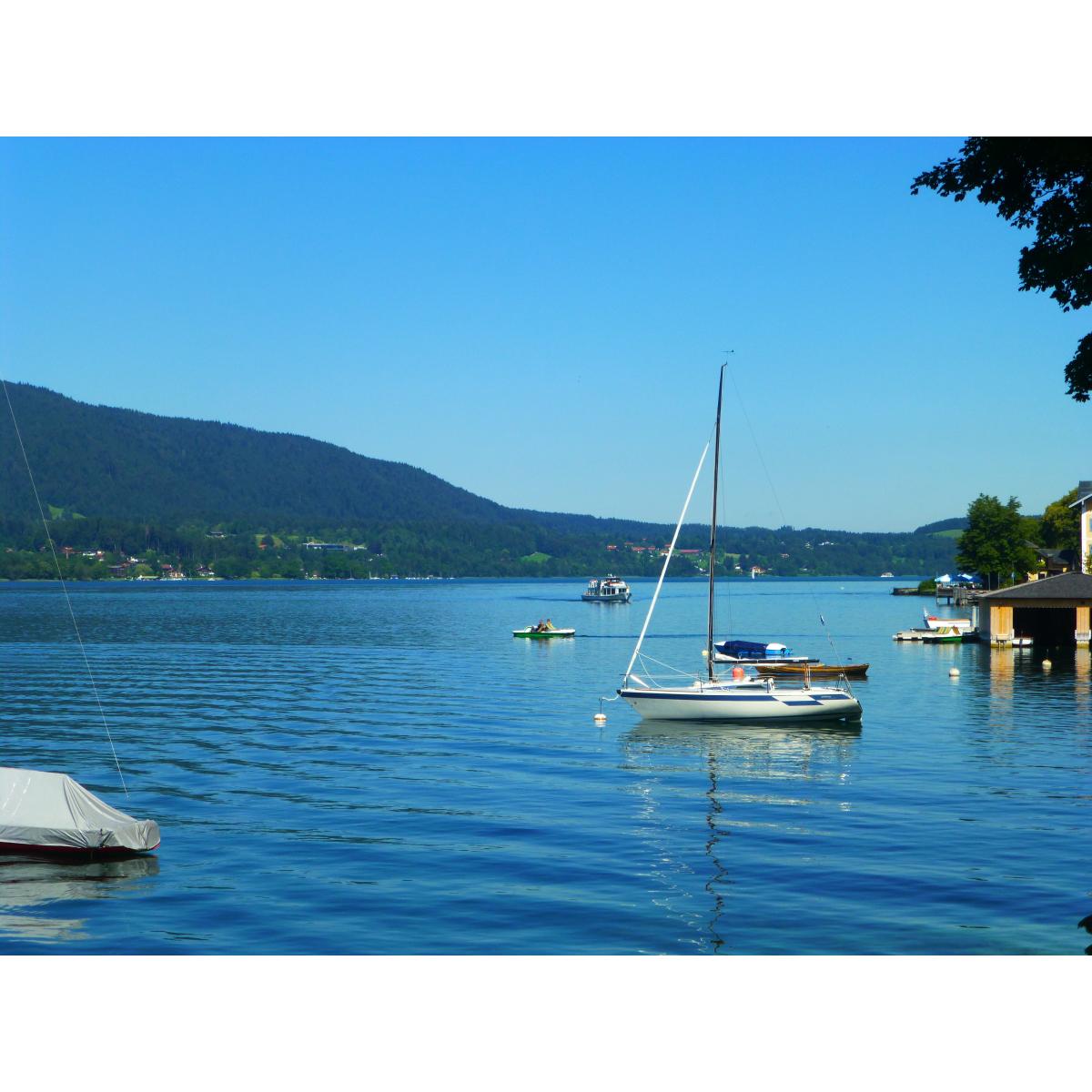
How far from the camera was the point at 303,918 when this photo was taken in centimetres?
1947

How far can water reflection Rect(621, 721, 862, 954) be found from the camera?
21.3 m

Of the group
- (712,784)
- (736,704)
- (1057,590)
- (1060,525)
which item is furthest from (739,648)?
(1060,525)

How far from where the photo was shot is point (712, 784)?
3425 cm

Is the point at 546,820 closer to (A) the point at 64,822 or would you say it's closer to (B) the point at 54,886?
(A) the point at 64,822

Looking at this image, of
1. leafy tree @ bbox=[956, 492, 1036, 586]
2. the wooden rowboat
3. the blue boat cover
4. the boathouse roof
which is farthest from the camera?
leafy tree @ bbox=[956, 492, 1036, 586]

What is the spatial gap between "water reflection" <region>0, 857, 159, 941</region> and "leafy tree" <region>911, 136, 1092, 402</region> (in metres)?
18.2

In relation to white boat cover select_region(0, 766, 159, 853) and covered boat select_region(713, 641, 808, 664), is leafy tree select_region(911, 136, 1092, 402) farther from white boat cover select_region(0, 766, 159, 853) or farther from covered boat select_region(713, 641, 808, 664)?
covered boat select_region(713, 641, 808, 664)

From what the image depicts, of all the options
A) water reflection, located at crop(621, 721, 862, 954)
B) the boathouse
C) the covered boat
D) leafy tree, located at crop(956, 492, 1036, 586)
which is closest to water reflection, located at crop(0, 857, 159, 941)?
water reflection, located at crop(621, 721, 862, 954)

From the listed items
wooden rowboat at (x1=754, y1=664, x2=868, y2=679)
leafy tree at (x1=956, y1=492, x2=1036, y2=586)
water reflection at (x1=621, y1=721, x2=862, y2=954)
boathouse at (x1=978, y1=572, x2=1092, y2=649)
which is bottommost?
water reflection at (x1=621, y1=721, x2=862, y2=954)

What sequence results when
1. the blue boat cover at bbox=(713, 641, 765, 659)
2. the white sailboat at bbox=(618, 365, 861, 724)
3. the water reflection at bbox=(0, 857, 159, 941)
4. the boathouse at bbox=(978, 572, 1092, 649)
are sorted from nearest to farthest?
the water reflection at bbox=(0, 857, 159, 941) < the white sailboat at bbox=(618, 365, 861, 724) < the blue boat cover at bbox=(713, 641, 765, 659) < the boathouse at bbox=(978, 572, 1092, 649)

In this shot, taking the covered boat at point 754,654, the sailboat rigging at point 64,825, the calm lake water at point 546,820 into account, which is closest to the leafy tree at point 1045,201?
the calm lake water at point 546,820

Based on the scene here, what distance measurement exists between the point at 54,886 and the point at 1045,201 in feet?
67.5
